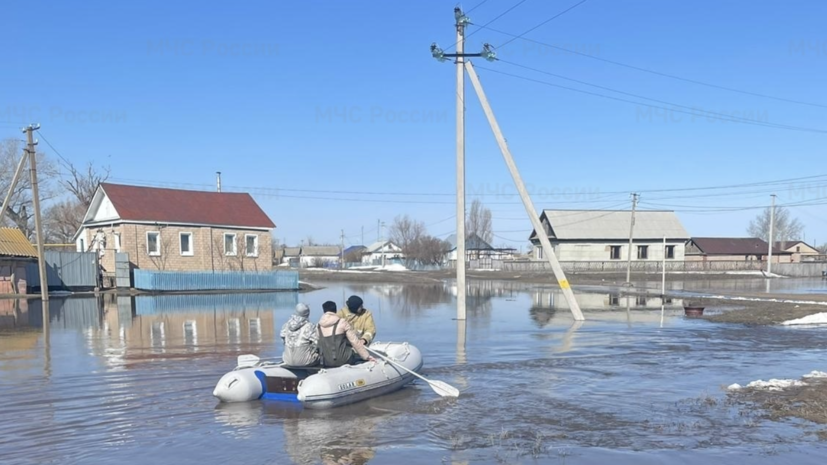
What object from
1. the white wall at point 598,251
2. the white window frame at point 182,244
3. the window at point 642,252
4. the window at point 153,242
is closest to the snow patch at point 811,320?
the white window frame at point 182,244

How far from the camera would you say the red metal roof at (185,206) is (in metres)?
38.0

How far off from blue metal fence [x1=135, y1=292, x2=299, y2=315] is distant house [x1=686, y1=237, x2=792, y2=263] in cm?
6478

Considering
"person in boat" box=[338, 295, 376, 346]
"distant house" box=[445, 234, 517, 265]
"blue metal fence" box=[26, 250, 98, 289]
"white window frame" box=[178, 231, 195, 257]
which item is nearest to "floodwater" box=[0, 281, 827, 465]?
"person in boat" box=[338, 295, 376, 346]

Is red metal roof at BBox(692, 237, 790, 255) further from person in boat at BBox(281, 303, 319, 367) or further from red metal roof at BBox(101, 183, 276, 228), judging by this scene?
person in boat at BBox(281, 303, 319, 367)

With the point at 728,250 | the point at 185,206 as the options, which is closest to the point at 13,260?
the point at 185,206

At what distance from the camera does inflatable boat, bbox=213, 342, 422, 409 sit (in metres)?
8.74

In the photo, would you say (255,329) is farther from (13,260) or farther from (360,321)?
(13,260)

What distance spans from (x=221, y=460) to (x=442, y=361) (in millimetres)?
6815

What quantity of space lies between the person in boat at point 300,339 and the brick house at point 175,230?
30.9 meters

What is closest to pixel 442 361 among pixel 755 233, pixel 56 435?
pixel 56 435

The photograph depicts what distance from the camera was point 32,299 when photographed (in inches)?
1163

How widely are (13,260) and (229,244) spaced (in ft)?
42.4

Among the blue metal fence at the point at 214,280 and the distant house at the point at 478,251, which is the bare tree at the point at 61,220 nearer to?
the blue metal fence at the point at 214,280

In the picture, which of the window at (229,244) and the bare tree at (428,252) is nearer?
the window at (229,244)
